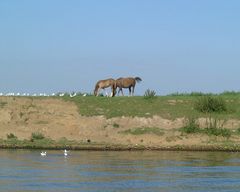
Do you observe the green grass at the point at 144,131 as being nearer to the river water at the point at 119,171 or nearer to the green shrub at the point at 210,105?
the green shrub at the point at 210,105

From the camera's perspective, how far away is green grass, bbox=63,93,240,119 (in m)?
49.7

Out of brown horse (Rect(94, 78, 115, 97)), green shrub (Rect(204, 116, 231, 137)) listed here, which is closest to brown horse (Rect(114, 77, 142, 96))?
brown horse (Rect(94, 78, 115, 97))

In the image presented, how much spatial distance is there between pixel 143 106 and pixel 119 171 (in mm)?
21588

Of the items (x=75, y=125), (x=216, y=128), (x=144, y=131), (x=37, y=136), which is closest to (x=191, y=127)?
(x=216, y=128)

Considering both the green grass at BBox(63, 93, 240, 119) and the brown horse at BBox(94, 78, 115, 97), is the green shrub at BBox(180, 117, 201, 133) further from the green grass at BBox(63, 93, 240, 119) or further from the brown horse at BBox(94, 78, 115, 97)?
the brown horse at BBox(94, 78, 115, 97)

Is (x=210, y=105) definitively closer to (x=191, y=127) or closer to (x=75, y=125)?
(x=191, y=127)

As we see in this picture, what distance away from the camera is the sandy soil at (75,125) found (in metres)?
45.8

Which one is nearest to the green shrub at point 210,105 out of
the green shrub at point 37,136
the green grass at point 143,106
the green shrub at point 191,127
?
the green grass at point 143,106

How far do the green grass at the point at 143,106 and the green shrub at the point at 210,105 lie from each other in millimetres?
358

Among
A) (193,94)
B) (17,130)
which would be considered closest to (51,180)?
(17,130)

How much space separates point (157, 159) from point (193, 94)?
2249cm

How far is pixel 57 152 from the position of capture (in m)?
40.1

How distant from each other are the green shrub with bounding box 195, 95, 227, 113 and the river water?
36.9 feet

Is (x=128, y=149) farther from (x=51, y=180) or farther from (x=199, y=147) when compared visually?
(x=51, y=180)
